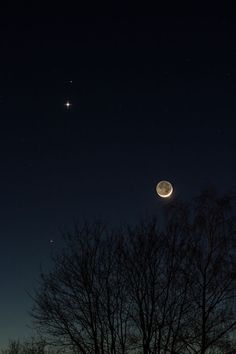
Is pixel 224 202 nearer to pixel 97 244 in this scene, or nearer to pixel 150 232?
pixel 150 232

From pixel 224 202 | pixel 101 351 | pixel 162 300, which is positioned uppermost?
pixel 224 202

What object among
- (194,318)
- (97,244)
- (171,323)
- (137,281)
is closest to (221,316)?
(194,318)

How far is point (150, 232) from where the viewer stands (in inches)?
889

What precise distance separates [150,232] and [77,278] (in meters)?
3.78

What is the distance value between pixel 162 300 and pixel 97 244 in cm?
376

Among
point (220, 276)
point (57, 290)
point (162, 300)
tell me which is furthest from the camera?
point (220, 276)

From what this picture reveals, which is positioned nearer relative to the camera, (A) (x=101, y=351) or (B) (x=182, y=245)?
(A) (x=101, y=351)

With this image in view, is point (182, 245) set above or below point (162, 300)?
above

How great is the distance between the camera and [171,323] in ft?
70.8

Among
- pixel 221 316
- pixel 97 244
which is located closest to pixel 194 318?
pixel 221 316

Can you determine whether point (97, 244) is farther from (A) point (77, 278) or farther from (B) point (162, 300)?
(B) point (162, 300)

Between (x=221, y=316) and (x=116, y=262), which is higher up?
(x=116, y=262)

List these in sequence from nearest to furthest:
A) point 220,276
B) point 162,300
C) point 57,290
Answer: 1. point 162,300
2. point 57,290
3. point 220,276

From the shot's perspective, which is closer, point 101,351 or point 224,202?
point 101,351
